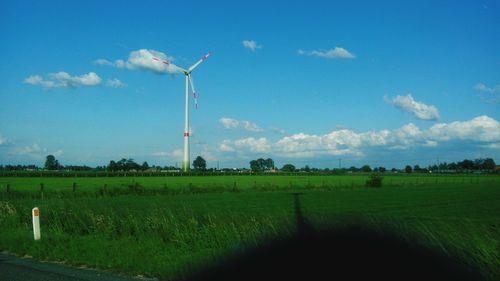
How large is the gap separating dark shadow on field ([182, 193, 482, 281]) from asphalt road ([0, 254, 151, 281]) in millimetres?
1992

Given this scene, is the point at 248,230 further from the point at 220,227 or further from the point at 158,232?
the point at 158,232

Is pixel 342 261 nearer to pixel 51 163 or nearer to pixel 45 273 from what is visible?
pixel 45 273

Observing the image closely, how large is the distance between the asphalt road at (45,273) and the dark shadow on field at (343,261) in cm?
199

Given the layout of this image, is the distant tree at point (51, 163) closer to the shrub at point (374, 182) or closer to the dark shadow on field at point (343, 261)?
the shrub at point (374, 182)

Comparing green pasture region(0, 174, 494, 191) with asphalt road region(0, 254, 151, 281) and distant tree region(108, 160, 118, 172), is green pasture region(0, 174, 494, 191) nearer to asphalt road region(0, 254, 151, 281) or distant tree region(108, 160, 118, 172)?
asphalt road region(0, 254, 151, 281)

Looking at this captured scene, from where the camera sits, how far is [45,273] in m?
9.40

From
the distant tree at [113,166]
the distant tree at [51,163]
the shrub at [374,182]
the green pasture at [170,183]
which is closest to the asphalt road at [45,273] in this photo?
the green pasture at [170,183]

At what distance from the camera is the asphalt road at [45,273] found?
8.90 metres

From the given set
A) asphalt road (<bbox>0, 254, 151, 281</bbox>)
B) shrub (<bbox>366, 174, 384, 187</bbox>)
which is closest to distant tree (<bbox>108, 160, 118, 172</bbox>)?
shrub (<bbox>366, 174, 384, 187</bbox>)

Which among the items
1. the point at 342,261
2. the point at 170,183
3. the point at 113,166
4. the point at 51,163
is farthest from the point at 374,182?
the point at 51,163

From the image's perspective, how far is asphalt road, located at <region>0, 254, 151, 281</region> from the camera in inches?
350

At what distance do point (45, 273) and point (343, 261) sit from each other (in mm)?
5750

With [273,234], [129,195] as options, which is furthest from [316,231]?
[129,195]

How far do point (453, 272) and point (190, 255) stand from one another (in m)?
5.58
